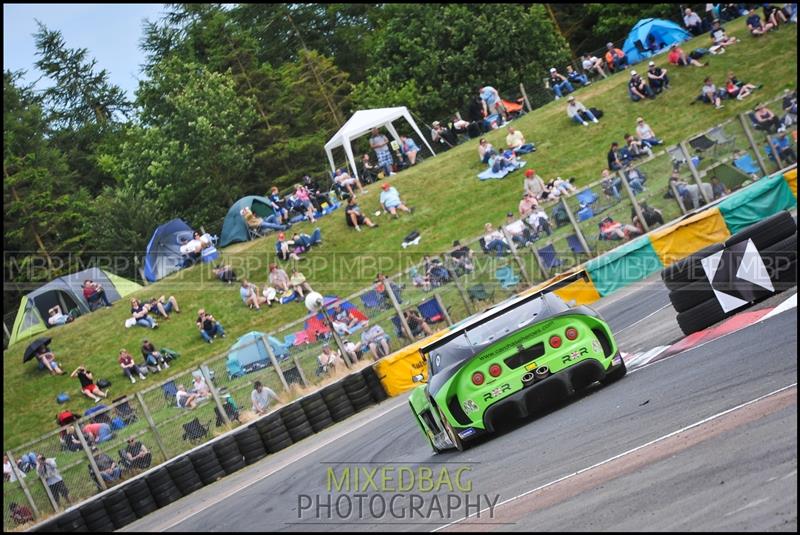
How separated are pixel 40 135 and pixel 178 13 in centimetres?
1184

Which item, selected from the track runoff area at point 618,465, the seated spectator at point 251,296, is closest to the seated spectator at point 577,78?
the seated spectator at point 251,296

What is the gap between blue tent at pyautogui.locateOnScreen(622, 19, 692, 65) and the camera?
38938 millimetres

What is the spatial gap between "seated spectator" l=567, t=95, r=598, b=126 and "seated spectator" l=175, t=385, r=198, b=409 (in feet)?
64.0

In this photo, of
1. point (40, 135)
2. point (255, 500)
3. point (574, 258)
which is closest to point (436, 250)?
point (574, 258)

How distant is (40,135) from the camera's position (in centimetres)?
6106

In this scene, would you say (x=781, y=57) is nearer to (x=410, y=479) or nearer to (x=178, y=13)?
(x=410, y=479)

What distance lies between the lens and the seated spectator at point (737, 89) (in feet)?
107

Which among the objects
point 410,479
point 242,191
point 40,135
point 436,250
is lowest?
point 410,479

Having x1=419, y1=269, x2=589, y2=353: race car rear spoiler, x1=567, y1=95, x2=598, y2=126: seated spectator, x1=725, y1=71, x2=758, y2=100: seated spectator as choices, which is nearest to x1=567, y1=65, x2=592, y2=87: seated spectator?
x1=567, y1=95, x2=598, y2=126: seated spectator

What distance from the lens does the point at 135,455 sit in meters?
19.1

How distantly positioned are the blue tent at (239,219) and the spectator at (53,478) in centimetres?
1724

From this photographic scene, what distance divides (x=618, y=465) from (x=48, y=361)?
25937 millimetres

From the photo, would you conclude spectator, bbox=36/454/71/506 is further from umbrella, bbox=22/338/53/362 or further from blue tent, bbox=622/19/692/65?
blue tent, bbox=622/19/692/65

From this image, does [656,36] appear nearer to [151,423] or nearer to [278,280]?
[278,280]
